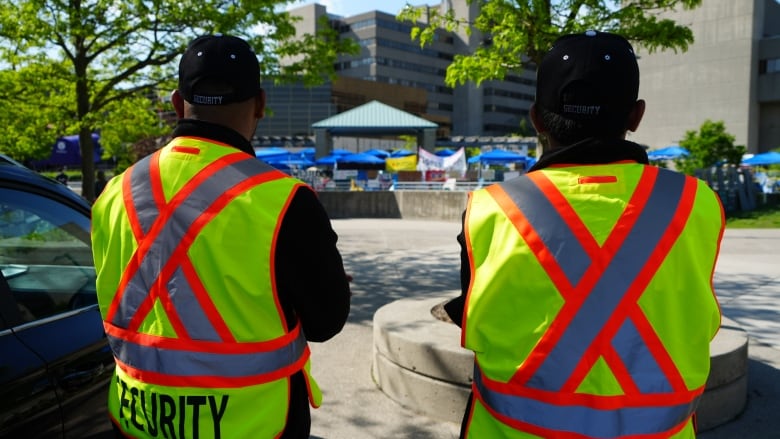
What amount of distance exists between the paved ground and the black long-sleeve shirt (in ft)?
7.04

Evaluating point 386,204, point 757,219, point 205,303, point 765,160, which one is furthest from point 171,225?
point 765,160

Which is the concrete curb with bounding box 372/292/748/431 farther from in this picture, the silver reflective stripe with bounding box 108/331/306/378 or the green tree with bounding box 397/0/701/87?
the green tree with bounding box 397/0/701/87

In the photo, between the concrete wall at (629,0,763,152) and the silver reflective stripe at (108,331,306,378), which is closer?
the silver reflective stripe at (108,331,306,378)

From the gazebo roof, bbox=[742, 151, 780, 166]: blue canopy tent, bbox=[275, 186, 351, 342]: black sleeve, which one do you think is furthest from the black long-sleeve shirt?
bbox=[742, 151, 780, 166]: blue canopy tent

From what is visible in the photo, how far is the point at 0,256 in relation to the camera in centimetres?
256

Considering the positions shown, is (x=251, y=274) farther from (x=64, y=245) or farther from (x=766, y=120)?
(x=766, y=120)

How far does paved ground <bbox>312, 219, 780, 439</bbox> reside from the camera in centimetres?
390

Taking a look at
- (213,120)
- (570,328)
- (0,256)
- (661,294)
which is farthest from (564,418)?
(0,256)

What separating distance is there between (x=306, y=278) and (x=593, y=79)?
3.14ft

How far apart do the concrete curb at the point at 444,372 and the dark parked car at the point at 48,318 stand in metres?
2.15

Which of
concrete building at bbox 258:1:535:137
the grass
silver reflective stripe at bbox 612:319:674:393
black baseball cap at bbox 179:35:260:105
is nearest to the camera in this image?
silver reflective stripe at bbox 612:319:674:393

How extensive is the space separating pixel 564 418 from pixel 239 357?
887 millimetres

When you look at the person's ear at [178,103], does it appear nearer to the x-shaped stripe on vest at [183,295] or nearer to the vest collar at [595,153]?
the x-shaped stripe on vest at [183,295]

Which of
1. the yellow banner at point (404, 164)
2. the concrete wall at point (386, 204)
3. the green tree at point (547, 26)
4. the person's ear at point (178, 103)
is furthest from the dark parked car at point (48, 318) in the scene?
the yellow banner at point (404, 164)
